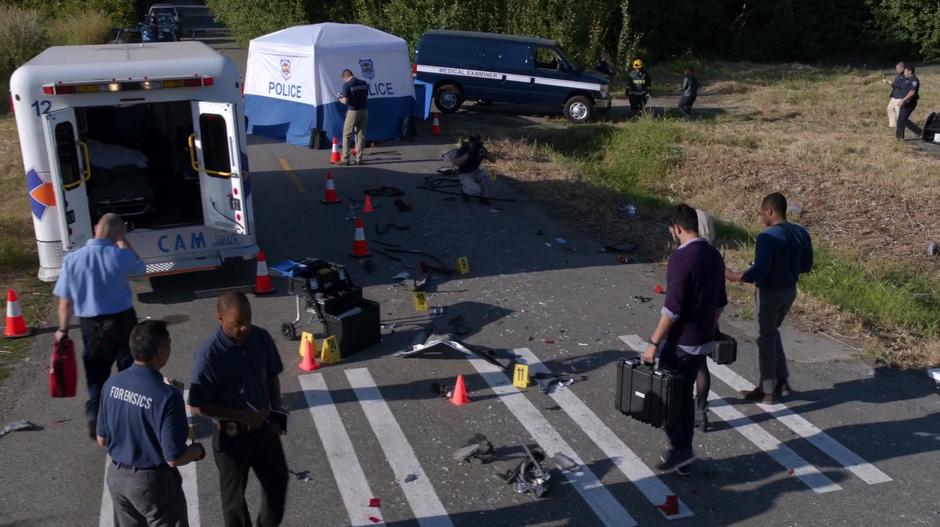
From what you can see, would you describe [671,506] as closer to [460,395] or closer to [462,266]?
[460,395]

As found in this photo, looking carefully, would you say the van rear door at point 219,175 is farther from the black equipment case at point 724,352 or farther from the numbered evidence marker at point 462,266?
the black equipment case at point 724,352

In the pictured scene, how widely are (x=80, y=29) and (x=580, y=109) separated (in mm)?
26009

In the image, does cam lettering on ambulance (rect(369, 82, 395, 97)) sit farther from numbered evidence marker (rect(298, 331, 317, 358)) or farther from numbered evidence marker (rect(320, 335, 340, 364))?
numbered evidence marker (rect(320, 335, 340, 364))

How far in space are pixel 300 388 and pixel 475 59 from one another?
17.4m

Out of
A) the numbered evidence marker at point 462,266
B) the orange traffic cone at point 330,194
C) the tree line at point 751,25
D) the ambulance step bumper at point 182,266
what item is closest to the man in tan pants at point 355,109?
the orange traffic cone at point 330,194

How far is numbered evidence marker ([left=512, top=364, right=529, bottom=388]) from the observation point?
796 cm

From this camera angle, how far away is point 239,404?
15.8 feet

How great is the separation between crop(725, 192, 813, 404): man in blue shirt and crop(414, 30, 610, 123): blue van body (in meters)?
16.9

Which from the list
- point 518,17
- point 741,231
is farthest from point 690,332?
point 518,17

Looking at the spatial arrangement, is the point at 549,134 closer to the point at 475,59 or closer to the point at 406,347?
the point at 475,59

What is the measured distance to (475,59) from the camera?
78.3 feet

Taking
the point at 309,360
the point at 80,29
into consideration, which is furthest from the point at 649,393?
the point at 80,29

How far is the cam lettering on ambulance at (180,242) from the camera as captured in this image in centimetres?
1002

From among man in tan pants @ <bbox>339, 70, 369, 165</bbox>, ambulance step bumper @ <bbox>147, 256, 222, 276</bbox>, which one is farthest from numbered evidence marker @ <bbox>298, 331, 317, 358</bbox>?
man in tan pants @ <bbox>339, 70, 369, 165</bbox>
